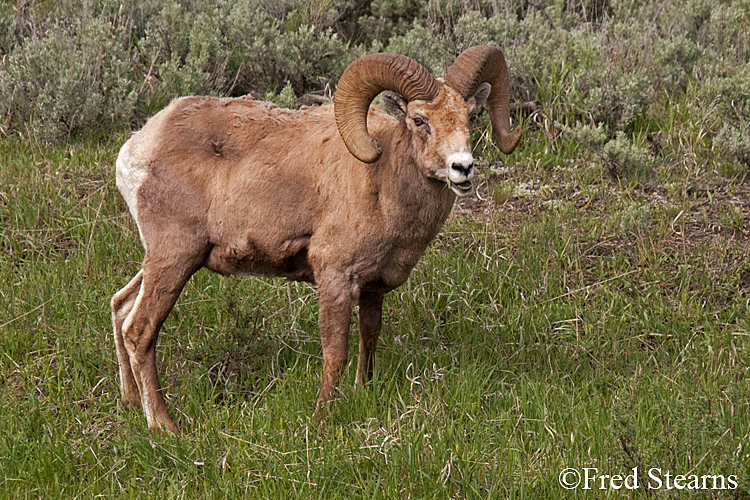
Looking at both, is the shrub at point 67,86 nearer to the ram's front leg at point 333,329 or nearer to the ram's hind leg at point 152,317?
the ram's hind leg at point 152,317

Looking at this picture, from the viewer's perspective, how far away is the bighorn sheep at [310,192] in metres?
4.89

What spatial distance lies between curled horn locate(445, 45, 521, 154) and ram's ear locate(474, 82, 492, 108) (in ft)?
0.11

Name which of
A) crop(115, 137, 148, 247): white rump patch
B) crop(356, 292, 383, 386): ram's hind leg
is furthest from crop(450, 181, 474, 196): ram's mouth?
crop(115, 137, 148, 247): white rump patch

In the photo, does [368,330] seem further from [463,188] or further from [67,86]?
[67,86]

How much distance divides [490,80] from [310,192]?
120 cm

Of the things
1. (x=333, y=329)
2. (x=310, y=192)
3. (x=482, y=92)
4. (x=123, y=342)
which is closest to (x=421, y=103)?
(x=482, y=92)

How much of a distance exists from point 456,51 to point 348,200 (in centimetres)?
436

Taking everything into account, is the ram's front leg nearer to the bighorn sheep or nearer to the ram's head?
the bighorn sheep

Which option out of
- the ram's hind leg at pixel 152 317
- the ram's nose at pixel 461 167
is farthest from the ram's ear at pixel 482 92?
the ram's hind leg at pixel 152 317

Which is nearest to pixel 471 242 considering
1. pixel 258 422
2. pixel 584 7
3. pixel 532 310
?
pixel 532 310

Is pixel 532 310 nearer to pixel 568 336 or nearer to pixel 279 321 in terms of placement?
pixel 568 336

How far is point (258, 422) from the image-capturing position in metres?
4.84

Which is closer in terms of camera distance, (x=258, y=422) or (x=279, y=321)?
(x=258, y=422)

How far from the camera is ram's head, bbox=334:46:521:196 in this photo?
4.71 m
